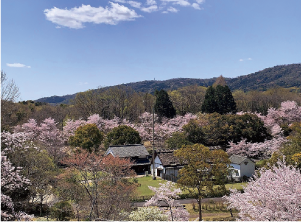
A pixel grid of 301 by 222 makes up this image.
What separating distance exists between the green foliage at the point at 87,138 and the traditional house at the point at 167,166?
9.44 meters

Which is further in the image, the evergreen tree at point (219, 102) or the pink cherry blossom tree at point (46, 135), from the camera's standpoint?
the evergreen tree at point (219, 102)

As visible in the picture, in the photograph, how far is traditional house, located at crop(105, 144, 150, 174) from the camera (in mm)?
29172

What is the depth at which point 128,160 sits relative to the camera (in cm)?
2188

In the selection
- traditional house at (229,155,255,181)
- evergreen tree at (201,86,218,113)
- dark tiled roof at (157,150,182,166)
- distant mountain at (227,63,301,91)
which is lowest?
traditional house at (229,155,255,181)

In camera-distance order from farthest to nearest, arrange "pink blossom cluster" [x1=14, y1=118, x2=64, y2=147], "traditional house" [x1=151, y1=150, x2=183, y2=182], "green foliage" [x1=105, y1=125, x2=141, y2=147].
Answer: "green foliage" [x1=105, y1=125, x2=141, y2=147], "pink blossom cluster" [x1=14, y1=118, x2=64, y2=147], "traditional house" [x1=151, y1=150, x2=183, y2=182]

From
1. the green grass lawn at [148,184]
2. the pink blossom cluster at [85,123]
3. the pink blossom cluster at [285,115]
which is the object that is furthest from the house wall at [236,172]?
the pink blossom cluster at [85,123]

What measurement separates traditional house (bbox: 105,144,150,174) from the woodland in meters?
3.07

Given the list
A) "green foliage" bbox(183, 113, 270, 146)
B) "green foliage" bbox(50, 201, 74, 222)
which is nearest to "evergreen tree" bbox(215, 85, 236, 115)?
"green foliage" bbox(183, 113, 270, 146)

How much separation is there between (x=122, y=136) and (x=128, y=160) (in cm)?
1161

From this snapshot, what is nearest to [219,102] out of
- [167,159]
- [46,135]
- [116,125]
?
[116,125]

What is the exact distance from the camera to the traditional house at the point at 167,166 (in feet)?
84.0

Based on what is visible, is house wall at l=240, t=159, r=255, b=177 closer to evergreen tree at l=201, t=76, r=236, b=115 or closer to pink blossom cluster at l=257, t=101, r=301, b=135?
pink blossom cluster at l=257, t=101, r=301, b=135

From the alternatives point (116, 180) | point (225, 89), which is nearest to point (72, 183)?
point (116, 180)

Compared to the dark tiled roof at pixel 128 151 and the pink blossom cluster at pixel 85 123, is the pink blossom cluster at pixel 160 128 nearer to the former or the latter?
the pink blossom cluster at pixel 85 123
